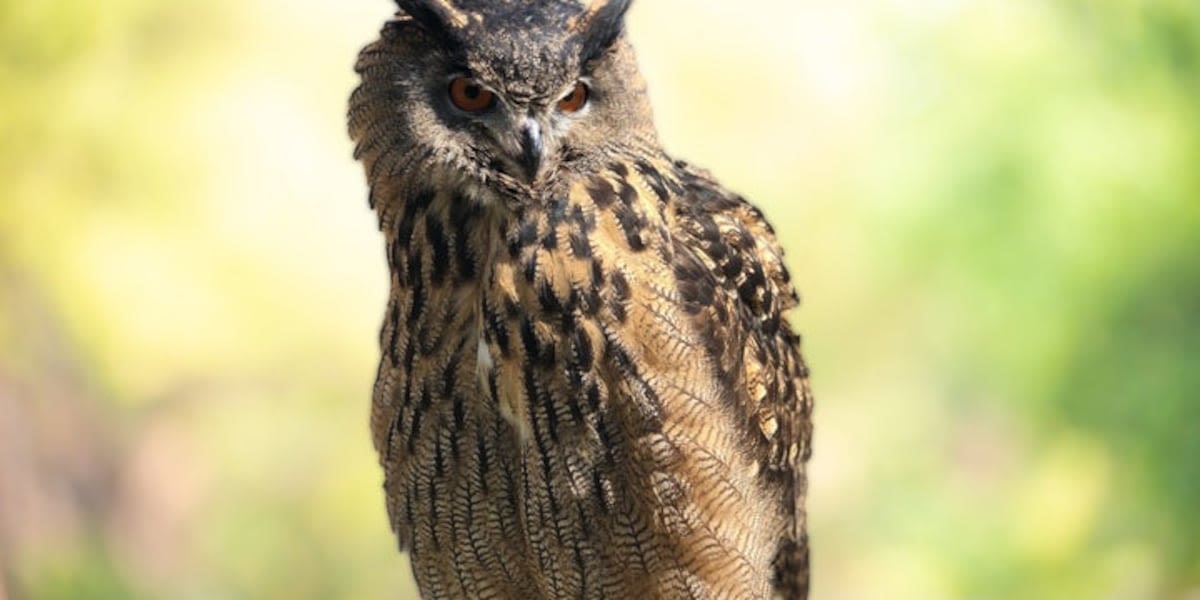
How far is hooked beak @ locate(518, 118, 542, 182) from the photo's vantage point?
1.78 meters

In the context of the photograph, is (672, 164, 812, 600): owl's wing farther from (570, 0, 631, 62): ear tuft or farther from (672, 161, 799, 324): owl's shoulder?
(570, 0, 631, 62): ear tuft

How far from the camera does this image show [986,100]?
3396 millimetres

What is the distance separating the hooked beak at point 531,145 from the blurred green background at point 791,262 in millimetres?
1425

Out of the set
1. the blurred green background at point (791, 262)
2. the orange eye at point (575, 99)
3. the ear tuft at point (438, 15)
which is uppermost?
the blurred green background at point (791, 262)

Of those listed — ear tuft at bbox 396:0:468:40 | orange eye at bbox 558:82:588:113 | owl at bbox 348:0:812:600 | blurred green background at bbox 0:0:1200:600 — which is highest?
blurred green background at bbox 0:0:1200:600

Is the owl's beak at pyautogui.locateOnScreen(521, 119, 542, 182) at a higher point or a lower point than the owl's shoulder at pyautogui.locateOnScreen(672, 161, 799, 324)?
lower

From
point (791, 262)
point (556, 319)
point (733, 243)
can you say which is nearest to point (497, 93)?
point (556, 319)

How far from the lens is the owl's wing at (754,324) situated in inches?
78.2

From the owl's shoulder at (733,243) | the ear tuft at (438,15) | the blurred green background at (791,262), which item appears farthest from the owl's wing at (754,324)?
the blurred green background at (791,262)

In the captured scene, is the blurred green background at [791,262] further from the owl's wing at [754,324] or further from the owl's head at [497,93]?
the owl's head at [497,93]

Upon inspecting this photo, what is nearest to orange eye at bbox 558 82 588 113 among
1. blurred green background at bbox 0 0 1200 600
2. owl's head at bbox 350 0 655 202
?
owl's head at bbox 350 0 655 202

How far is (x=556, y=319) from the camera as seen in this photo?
187cm

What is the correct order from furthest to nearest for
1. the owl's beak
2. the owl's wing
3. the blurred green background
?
the blurred green background
the owl's wing
the owl's beak

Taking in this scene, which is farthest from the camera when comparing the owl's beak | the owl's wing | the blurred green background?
the blurred green background
